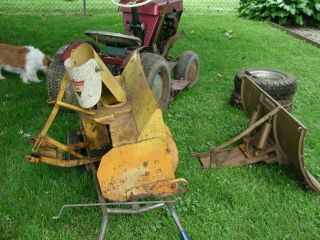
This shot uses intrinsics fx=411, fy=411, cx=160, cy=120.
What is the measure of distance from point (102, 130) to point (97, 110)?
0.31 metres

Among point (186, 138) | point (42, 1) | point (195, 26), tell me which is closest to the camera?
point (186, 138)

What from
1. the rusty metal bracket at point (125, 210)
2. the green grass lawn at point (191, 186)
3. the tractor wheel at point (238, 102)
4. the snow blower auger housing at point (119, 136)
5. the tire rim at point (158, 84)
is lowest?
the green grass lawn at point (191, 186)

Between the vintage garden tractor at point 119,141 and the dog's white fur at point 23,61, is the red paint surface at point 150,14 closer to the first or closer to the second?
the dog's white fur at point 23,61

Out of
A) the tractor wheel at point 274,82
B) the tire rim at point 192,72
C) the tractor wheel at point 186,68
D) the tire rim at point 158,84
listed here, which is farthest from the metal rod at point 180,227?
the tire rim at point 192,72

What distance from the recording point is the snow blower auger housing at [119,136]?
284 cm

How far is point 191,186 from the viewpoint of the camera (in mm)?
3594

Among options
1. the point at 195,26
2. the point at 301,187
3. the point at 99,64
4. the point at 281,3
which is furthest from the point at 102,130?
the point at 281,3

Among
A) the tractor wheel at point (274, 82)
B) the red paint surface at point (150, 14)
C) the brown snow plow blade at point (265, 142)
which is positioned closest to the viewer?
the brown snow plow blade at point (265, 142)

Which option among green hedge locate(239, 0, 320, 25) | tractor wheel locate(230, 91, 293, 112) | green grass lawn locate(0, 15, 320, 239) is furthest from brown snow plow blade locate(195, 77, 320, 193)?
green hedge locate(239, 0, 320, 25)

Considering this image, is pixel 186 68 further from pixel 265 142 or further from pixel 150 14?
pixel 265 142

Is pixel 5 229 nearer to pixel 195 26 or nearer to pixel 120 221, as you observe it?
pixel 120 221

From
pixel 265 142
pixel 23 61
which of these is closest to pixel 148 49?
pixel 23 61

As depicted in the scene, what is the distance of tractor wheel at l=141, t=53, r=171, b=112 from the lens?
4.46 meters

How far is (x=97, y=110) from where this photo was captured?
308cm
